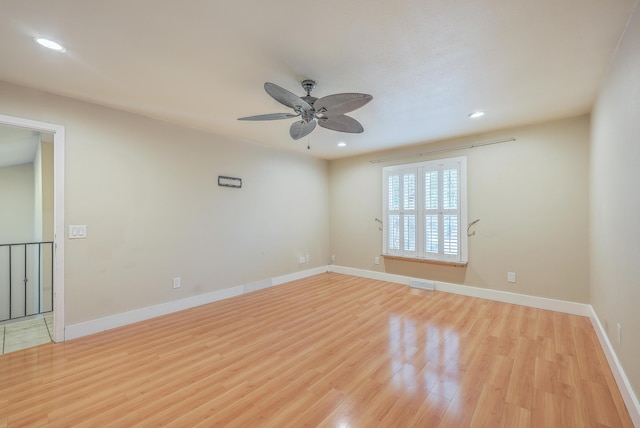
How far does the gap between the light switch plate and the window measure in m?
4.36

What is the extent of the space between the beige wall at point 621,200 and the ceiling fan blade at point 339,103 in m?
1.62

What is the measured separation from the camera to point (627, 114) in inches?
71.1

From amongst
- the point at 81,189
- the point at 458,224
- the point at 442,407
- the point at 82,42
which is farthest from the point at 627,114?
the point at 81,189

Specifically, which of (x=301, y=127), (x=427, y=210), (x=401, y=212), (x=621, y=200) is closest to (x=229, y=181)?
(x=301, y=127)

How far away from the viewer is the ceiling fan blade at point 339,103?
6.51 ft

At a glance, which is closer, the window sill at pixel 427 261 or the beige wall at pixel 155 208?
the beige wall at pixel 155 208

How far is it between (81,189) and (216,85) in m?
1.87

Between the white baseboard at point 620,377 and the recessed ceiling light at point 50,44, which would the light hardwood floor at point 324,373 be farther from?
the recessed ceiling light at point 50,44

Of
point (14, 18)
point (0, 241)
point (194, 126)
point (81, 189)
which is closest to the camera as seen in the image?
point (14, 18)

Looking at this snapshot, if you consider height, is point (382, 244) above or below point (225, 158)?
below

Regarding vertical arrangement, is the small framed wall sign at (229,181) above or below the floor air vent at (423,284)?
above

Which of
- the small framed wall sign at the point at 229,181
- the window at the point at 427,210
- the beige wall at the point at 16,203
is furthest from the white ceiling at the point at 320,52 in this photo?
the beige wall at the point at 16,203

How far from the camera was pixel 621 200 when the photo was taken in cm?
195

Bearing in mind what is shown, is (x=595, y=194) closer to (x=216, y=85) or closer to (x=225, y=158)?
(x=216, y=85)
